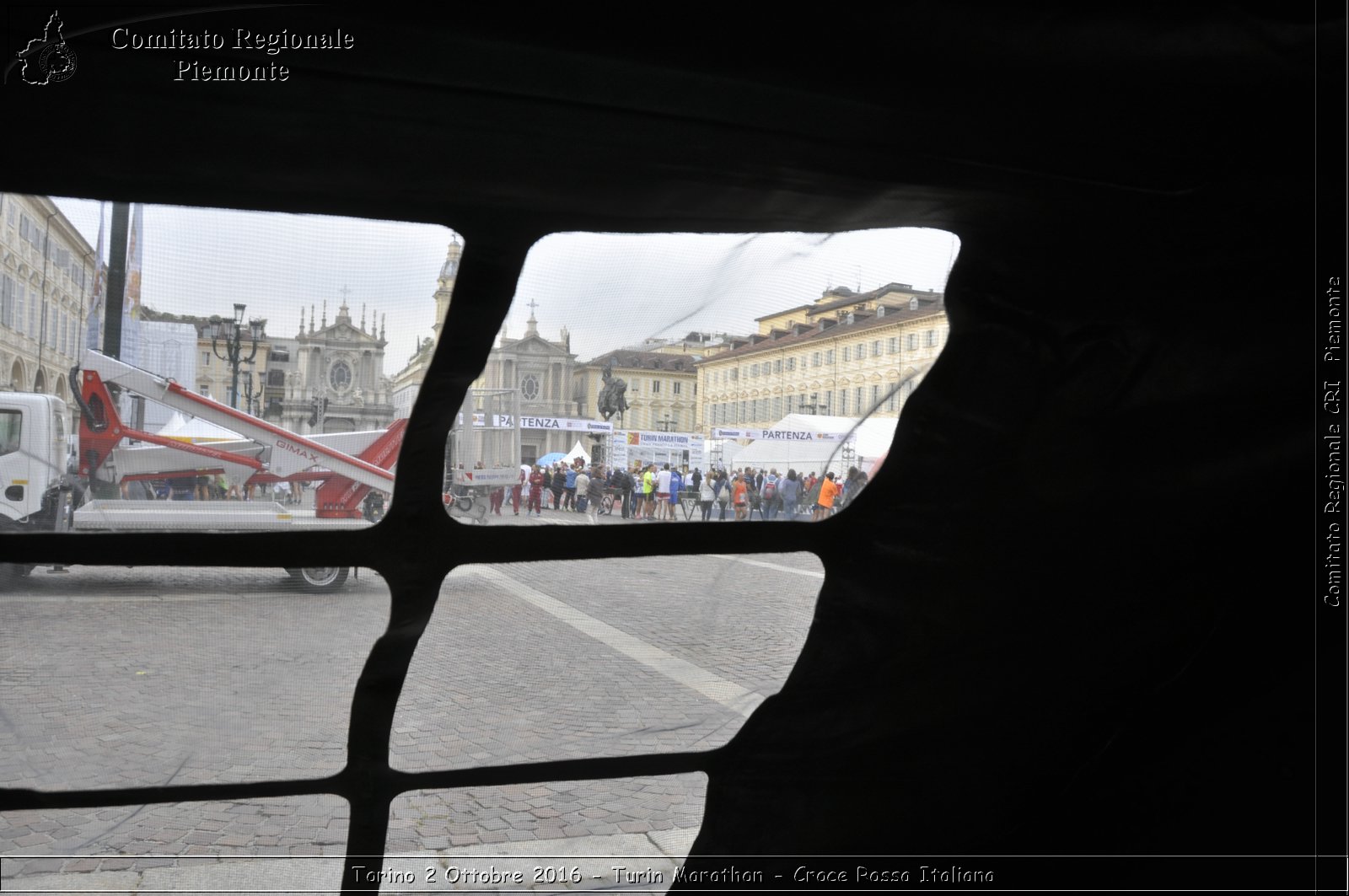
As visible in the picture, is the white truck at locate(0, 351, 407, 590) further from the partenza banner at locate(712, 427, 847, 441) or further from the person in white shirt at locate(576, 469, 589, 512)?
the partenza banner at locate(712, 427, 847, 441)

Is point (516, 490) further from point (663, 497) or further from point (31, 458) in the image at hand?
point (31, 458)

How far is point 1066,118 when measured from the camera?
1.09 meters

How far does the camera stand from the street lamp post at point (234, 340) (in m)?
0.85

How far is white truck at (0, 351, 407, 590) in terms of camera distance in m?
0.79

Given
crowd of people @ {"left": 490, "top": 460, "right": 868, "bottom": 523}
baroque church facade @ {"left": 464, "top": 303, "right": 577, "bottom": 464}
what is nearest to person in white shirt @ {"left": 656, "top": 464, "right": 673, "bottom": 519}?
crowd of people @ {"left": 490, "top": 460, "right": 868, "bottom": 523}

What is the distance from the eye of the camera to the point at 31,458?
2.61 ft

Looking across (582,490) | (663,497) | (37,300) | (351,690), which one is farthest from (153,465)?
(663,497)

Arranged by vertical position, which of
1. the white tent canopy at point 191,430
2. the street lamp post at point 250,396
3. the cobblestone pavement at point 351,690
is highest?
the street lamp post at point 250,396

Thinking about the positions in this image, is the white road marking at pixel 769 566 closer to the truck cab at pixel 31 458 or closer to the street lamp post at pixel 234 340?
the street lamp post at pixel 234 340

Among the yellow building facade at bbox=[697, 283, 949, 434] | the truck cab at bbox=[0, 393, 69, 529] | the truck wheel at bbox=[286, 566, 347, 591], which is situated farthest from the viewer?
the yellow building facade at bbox=[697, 283, 949, 434]

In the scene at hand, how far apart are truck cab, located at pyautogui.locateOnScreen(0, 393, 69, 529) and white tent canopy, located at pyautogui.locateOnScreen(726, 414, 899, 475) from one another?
26.8 inches

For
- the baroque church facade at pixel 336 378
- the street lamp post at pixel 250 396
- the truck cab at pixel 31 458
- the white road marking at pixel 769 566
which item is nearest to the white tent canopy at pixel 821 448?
the white road marking at pixel 769 566

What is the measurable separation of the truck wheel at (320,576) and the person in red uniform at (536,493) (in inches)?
8.2

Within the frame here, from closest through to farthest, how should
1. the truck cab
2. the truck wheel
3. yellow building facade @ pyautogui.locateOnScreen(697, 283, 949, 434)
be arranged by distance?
the truck cab → the truck wheel → yellow building facade @ pyautogui.locateOnScreen(697, 283, 949, 434)
